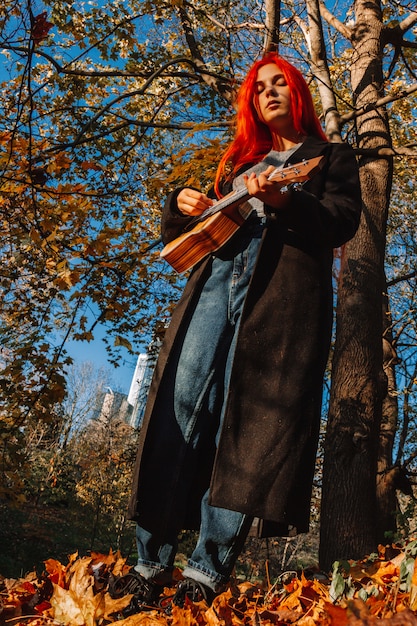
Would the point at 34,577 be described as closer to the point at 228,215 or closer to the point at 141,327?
the point at 228,215

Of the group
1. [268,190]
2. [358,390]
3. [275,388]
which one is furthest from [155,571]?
[358,390]

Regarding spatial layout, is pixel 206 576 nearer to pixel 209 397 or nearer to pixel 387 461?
pixel 209 397

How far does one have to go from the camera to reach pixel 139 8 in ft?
24.9

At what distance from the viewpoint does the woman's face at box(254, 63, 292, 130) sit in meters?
2.35

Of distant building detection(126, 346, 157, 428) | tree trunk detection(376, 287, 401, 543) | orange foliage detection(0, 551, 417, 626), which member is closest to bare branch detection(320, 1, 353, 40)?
tree trunk detection(376, 287, 401, 543)

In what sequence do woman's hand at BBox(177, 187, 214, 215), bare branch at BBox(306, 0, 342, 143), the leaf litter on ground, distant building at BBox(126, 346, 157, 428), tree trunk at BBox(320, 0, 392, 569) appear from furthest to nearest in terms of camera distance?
1. distant building at BBox(126, 346, 157, 428)
2. bare branch at BBox(306, 0, 342, 143)
3. tree trunk at BBox(320, 0, 392, 569)
4. woman's hand at BBox(177, 187, 214, 215)
5. the leaf litter on ground

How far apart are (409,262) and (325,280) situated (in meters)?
10.6

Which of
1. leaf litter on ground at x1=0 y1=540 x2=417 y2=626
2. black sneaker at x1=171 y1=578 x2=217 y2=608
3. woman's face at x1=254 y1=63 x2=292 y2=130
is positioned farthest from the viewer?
woman's face at x1=254 y1=63 x2=292 y2=130

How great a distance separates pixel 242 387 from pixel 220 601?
2.22ft

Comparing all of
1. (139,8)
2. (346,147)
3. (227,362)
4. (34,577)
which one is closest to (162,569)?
(34,577)

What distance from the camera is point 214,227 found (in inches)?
82.1

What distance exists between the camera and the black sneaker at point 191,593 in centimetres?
174

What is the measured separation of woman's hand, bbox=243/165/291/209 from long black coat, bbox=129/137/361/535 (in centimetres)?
5

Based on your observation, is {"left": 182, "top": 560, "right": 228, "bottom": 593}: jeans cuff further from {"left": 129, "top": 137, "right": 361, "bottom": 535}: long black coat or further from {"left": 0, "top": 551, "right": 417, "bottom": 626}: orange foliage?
{"left": 129, "top": 137, "right": 361, "bottom": 535}: long black coat
